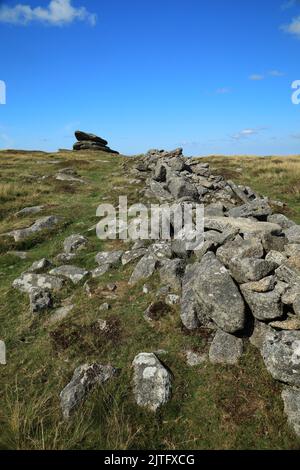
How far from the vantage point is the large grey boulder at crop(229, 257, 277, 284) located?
943 cm

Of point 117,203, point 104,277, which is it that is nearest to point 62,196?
point 117,203

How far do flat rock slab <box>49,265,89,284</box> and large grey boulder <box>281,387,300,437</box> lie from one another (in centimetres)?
871

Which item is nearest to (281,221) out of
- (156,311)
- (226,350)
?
(156,311)

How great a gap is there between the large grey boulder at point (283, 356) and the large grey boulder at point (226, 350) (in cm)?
73

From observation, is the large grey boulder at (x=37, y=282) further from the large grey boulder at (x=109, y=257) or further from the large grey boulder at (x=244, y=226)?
the large grey boulder at (x=244, y=226)

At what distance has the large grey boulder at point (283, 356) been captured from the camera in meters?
7.70

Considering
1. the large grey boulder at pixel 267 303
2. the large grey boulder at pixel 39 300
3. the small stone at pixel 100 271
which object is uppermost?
the large grey boulder at pixel 267 303

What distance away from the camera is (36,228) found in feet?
69.7

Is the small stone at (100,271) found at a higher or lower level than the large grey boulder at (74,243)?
lower

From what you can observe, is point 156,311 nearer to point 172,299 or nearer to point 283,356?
point 172,299

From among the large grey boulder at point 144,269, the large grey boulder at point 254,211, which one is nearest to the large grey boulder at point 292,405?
the large grey boulder at point 144,269

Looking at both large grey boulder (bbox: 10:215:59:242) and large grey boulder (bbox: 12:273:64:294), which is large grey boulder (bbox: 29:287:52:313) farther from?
large grey boulder (bbox: 10:215:59:242)
